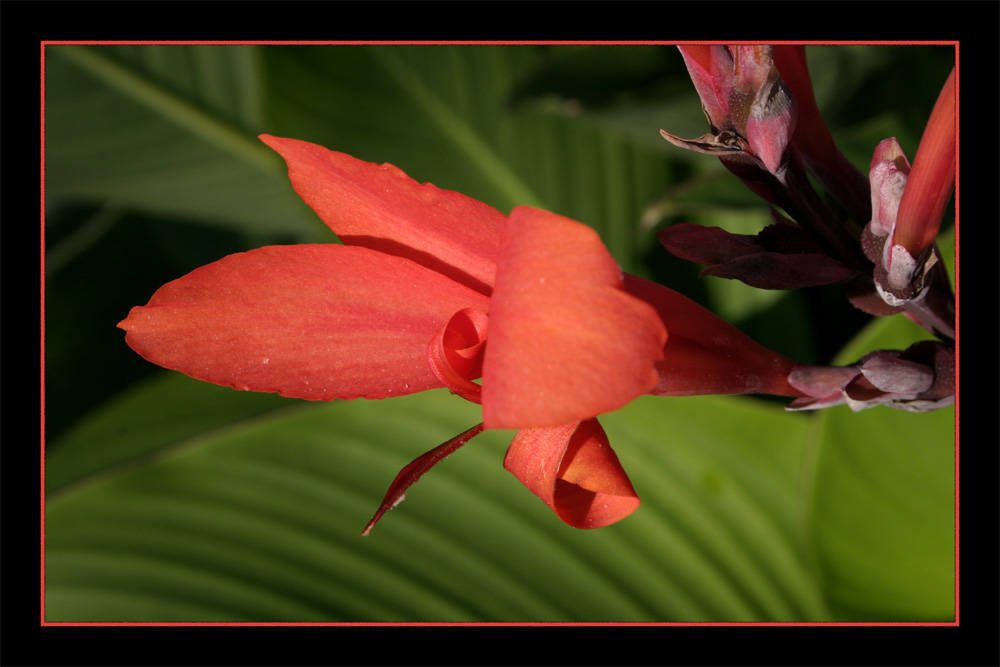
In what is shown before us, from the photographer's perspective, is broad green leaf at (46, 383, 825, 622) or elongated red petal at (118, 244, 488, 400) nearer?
elongated red petal at (118, 244, 488, 400)

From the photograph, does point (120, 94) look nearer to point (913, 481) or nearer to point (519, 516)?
point (519, 516)

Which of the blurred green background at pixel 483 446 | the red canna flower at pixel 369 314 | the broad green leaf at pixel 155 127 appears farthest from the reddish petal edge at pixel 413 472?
the broad green leaf at pixel 155 127

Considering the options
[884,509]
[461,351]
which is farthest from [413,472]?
[884,509]

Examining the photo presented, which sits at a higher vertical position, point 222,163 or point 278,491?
point 222,163

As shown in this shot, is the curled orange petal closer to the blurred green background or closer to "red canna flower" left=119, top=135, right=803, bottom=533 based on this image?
"red canna flower" left=119, top=135, right=803, bottom=533

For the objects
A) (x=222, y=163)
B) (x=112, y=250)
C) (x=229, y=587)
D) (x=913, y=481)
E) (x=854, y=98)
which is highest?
(x=854, y=98)

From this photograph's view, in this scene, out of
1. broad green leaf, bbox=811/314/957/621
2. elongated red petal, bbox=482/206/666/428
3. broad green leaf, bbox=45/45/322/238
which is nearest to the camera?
elongated red petal, bbox=482/206/666/428

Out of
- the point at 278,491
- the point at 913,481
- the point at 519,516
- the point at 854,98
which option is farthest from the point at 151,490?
the point at 854,98

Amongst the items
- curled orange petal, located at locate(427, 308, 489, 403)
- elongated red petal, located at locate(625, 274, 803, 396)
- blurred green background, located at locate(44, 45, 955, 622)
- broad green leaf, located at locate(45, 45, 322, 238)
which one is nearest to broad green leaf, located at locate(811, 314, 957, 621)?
blurred green background, located at locate(44, 45, 955, 622)
